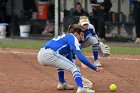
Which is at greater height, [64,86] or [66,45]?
[66,45]

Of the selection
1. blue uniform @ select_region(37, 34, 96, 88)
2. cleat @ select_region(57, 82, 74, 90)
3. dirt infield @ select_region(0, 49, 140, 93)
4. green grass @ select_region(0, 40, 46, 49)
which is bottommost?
green grass @ select_region(0, 40, 46, 49)

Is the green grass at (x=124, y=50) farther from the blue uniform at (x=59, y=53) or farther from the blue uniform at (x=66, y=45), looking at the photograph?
the blue uniform at (x=59, y=53)

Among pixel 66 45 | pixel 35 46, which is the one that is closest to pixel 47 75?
pixel 66 45

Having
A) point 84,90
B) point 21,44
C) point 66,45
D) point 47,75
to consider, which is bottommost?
point 21,44

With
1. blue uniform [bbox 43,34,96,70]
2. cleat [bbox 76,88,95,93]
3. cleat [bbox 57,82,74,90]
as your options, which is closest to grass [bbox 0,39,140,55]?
cleat [bbox 57,82,74,90]

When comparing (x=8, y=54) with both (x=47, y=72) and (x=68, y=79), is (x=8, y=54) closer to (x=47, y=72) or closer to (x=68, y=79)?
(x=47, y=72)

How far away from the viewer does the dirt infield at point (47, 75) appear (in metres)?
9.37

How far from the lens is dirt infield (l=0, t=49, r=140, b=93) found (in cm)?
937

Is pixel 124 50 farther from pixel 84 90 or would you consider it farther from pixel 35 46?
pixel 84 90

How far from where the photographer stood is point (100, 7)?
17422 millimetres

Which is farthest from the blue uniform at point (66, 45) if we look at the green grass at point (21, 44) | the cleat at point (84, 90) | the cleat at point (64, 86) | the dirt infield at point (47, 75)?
the green grass at point (21, 44)

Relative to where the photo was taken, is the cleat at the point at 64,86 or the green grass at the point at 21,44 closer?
the cleat at the point at 64,86

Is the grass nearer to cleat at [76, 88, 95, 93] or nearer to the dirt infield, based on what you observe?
the dirt infield

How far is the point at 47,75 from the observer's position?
35.7 ft
